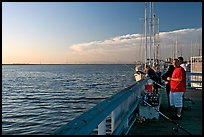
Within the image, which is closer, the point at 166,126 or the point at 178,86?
the point at 166,126

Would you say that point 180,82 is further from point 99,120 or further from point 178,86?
point 99,120

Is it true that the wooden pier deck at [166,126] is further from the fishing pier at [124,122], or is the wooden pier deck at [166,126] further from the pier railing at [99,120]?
the pier railing at [99,120]

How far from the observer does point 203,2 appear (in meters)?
5.01

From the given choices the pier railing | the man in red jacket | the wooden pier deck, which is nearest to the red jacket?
the man in red jacket

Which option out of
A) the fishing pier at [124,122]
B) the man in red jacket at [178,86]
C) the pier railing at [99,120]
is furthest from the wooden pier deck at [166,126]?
the pier railing at [99,120]

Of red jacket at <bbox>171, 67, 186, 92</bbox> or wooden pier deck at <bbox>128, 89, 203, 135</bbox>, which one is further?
red jacket at <bbox>171, 67, 186, 92</bbox>

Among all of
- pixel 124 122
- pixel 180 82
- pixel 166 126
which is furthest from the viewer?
pixel 180 82

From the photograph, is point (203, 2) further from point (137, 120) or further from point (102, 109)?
A: point (137, 120)

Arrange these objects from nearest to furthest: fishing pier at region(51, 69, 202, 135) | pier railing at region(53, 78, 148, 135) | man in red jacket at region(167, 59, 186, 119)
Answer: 1. pier railing at region(53, 78, 148, 135)
2. fishing pier at region(51, 69, 202, 135)
3. man in red jacket at region(167, 59, 186, 119)

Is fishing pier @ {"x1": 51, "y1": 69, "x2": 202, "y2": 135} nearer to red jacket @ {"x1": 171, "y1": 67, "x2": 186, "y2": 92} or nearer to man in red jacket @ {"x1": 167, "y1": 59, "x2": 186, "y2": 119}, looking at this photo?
man in red jacket @ {"x1": 167, "y1": 59, "x2": 186, "y2": 119}

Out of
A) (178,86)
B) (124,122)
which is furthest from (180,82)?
(124,122)

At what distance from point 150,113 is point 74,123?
17.4 ft

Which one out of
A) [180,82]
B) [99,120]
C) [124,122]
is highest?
[180,82]

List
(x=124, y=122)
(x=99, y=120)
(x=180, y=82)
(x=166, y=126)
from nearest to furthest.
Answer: (x=99, y=120) < (x=124, y=122) < (x=166, y=126) < (x=180, y=82)
